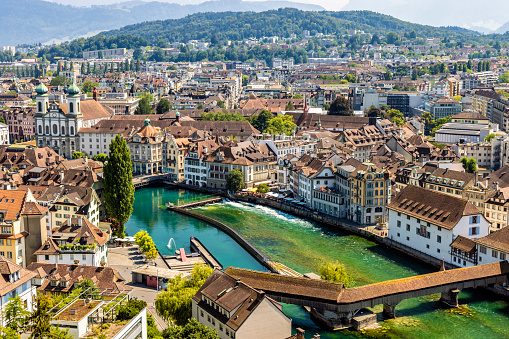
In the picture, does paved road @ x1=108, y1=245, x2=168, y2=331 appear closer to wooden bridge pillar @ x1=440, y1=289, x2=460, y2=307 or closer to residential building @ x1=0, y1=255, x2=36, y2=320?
residential building @ x1=0, y1=255, x2=36, y2=320

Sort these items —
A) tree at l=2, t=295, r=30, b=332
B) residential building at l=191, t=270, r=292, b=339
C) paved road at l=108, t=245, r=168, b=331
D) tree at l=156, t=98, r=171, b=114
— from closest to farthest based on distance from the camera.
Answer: tree at l=2, t=295, r=30, b=332, residential building at l=191, t=270, r=292, b=339, paved road at l=108, t=245, r=168, b=331, tree at l=156, t=98, r=171, b=114

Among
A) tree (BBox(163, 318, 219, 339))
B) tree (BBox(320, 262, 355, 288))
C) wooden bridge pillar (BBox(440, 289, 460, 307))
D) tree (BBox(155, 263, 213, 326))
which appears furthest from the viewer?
tree (BBox(320, 262, 355, 288))

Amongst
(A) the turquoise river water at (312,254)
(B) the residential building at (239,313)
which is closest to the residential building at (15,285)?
(B) the residential building at (239,313)

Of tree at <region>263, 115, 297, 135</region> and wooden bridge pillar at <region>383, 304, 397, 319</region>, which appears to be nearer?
wooden bridge pillar at <region>383, 304, 397, 319</region>

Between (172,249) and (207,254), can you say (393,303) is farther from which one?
(172,249)

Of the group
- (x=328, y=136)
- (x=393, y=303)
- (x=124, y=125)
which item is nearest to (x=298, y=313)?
(x=393, y=303)

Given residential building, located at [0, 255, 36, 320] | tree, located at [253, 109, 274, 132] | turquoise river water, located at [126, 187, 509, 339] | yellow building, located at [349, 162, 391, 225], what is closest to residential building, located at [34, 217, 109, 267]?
residential building, located at [0, 255, 36, 320]

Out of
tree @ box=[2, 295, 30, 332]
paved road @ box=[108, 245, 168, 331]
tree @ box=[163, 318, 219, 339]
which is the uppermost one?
tree @ box=[2, 295, 30, 332]
